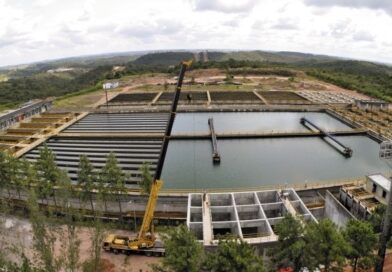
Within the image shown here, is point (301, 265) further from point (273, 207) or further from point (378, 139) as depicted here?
point (378, 139)

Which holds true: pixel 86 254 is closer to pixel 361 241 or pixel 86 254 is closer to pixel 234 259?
pixel 234 259

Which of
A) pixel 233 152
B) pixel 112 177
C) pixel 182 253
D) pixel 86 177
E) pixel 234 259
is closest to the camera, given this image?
pixel 234 259

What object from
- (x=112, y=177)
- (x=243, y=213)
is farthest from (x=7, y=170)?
(x=243, y=213)

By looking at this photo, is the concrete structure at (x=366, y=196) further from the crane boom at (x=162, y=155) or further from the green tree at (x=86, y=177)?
the green tree at (x=86, y=177)

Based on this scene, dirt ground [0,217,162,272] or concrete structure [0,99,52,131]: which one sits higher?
concrete structure [0,99,52,131]

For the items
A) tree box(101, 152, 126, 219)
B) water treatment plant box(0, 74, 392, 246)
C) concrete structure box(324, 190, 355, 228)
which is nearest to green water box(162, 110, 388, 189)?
water treatment plant box(0, 74, 392, 246)

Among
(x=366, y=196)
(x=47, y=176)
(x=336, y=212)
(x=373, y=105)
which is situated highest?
(x=373, y=105)

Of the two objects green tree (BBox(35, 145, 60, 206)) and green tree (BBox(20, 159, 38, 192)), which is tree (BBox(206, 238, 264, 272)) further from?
green tree (BBox(20, 159, 38, 192))
